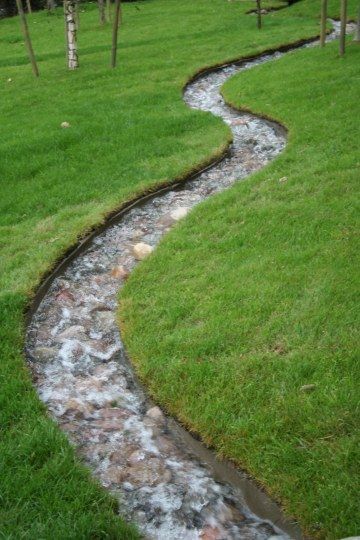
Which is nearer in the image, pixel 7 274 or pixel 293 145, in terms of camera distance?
pixel 7 274

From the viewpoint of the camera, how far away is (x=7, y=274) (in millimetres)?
10547

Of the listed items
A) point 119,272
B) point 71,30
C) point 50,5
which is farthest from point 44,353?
point 50,5

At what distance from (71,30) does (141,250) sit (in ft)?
49.1

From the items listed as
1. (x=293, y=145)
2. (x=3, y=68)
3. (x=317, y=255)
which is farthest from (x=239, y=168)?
(x=3, y=68)

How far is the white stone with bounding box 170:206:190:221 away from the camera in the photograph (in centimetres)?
1280

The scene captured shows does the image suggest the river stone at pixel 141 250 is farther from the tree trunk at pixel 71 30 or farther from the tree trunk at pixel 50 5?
the tree trunk at pixel 50 5

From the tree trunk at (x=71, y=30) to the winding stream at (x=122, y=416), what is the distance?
12.8 m

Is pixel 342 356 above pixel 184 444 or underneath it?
above

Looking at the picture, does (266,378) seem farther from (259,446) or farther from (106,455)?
(106,455)

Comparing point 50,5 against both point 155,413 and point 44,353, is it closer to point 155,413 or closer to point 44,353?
point 44,353

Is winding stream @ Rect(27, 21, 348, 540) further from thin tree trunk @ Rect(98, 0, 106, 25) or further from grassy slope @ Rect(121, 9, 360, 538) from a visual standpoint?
thin tree trunk @ Rect(98, 0, 106, 25)

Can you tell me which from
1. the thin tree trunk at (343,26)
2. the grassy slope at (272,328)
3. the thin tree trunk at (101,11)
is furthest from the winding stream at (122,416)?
the thin tree trunk at (101,11)

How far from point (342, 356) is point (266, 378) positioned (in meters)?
1.00

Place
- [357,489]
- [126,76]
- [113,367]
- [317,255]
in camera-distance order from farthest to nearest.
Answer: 1. [126,76]
2. [317,255]
3. [113,367]
4. [357,489]
